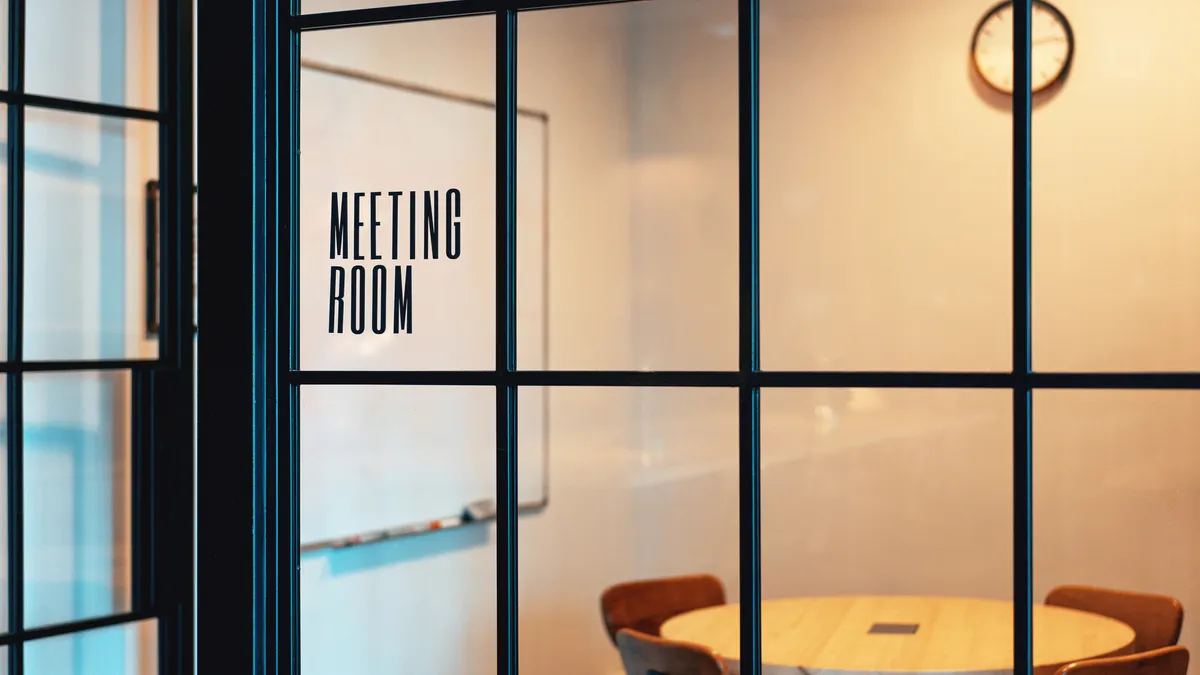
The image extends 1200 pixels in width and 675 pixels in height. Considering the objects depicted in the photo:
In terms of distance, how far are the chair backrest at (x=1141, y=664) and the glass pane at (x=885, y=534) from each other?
12 cm

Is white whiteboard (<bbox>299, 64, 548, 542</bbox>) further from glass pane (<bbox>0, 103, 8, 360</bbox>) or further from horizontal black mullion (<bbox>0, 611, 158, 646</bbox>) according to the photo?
glass pane (<bbox>0, 103, 8, 360</bbox>)

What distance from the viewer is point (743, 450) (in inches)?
43.4

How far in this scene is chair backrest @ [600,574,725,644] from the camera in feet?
9.73

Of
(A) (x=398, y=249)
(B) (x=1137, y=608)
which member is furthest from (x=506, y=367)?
(B) (x=1137, y=608)

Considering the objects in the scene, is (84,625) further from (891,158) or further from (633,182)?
(633,182)

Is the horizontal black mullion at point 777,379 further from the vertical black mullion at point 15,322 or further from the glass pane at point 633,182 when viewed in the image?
the vertical black mullion at point 15,322

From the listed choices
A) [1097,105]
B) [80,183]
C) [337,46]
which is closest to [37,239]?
[80,183]

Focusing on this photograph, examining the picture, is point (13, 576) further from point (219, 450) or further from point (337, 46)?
point (337, 46)

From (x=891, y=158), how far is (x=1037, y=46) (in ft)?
2.18

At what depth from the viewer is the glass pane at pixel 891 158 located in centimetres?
131

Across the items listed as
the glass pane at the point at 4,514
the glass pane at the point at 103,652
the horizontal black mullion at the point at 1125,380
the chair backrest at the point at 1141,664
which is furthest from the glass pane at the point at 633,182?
the glass pane at the point at 103,652

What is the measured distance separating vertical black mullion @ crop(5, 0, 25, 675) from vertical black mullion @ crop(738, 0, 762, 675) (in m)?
1.22

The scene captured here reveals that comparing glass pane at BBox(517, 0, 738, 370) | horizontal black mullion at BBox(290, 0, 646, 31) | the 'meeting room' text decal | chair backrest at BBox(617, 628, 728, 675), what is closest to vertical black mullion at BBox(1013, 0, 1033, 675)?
glass pane at BBox(517, 0, 738, 370)

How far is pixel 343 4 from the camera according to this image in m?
1.30
